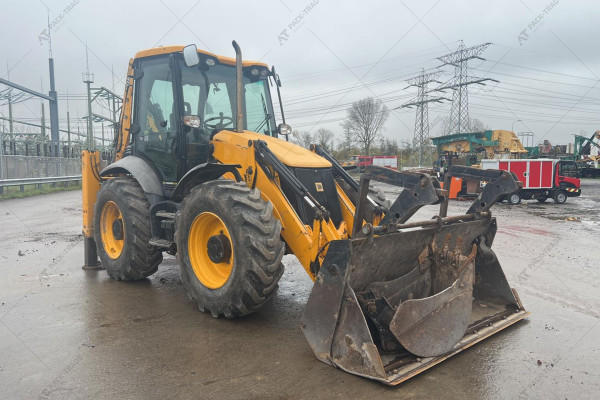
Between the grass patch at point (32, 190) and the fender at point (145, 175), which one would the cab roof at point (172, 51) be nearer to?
the fender at point (145, 175)

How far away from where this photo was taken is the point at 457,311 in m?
3.80

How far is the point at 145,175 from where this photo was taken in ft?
19.4

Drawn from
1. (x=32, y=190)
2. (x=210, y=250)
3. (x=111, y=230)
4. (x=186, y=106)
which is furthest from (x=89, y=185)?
(x=32, y=190)

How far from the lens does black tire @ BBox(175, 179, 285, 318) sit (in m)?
4.02

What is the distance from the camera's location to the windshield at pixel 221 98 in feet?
18.6

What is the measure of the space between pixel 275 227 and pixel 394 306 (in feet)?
4.04

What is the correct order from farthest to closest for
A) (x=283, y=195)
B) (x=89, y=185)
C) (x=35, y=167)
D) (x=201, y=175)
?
(x=35, y=167), (x=89, y=185), (x=201, y=175), (x=283, y=195)

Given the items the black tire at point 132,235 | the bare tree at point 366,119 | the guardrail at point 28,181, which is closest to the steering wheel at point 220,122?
the black tire at point 132,235

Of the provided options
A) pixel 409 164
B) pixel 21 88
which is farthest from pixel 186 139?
pixel 409 164

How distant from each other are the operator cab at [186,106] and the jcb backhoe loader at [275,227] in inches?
0.7

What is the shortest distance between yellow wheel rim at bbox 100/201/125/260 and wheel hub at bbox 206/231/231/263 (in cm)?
214

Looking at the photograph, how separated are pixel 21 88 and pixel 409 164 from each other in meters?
36.1

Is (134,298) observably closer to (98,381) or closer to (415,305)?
(98,381)

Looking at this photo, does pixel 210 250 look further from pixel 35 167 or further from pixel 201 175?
pixel 35 167
